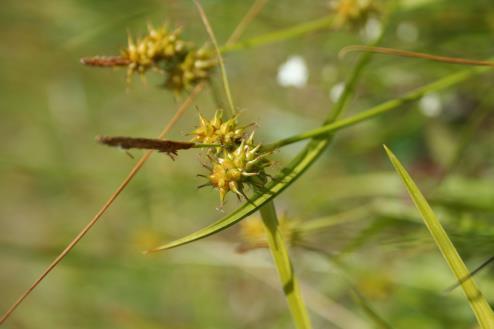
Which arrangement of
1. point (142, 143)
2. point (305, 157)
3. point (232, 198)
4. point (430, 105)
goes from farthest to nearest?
point (232, 198) → point (430, 105) → point (305, 157) → point (142, 143)

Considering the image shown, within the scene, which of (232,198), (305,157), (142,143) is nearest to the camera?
(142,143)

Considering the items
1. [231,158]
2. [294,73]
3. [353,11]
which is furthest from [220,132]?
[294,73]

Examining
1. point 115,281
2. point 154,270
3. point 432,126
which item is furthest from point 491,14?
point 115,281

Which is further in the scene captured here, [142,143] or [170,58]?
[170,58]

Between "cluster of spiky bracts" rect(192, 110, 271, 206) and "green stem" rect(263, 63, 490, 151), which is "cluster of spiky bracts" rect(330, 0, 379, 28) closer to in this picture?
"green stem" rect(263, 63, 490, 151)

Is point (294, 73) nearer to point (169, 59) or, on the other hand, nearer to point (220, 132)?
point (169, 59)

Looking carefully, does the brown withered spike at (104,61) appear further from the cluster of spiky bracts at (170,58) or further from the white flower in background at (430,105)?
the white flower in background at (430,105)

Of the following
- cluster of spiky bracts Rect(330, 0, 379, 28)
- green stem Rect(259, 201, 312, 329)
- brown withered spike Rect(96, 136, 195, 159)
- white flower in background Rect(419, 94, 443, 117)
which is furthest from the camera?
white flower in background Rect(419, 94, 443, 117)

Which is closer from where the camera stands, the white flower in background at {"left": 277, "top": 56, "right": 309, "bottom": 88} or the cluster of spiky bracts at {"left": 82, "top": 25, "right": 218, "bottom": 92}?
the cluster of spiky bracts at {"left": 82, "top": 25, "right": 218, "bottom": 92}

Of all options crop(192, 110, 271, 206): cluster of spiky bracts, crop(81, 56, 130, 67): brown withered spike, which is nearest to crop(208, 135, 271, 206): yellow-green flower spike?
crop(192, 110, 271, 206): cluster of spiky bracts
